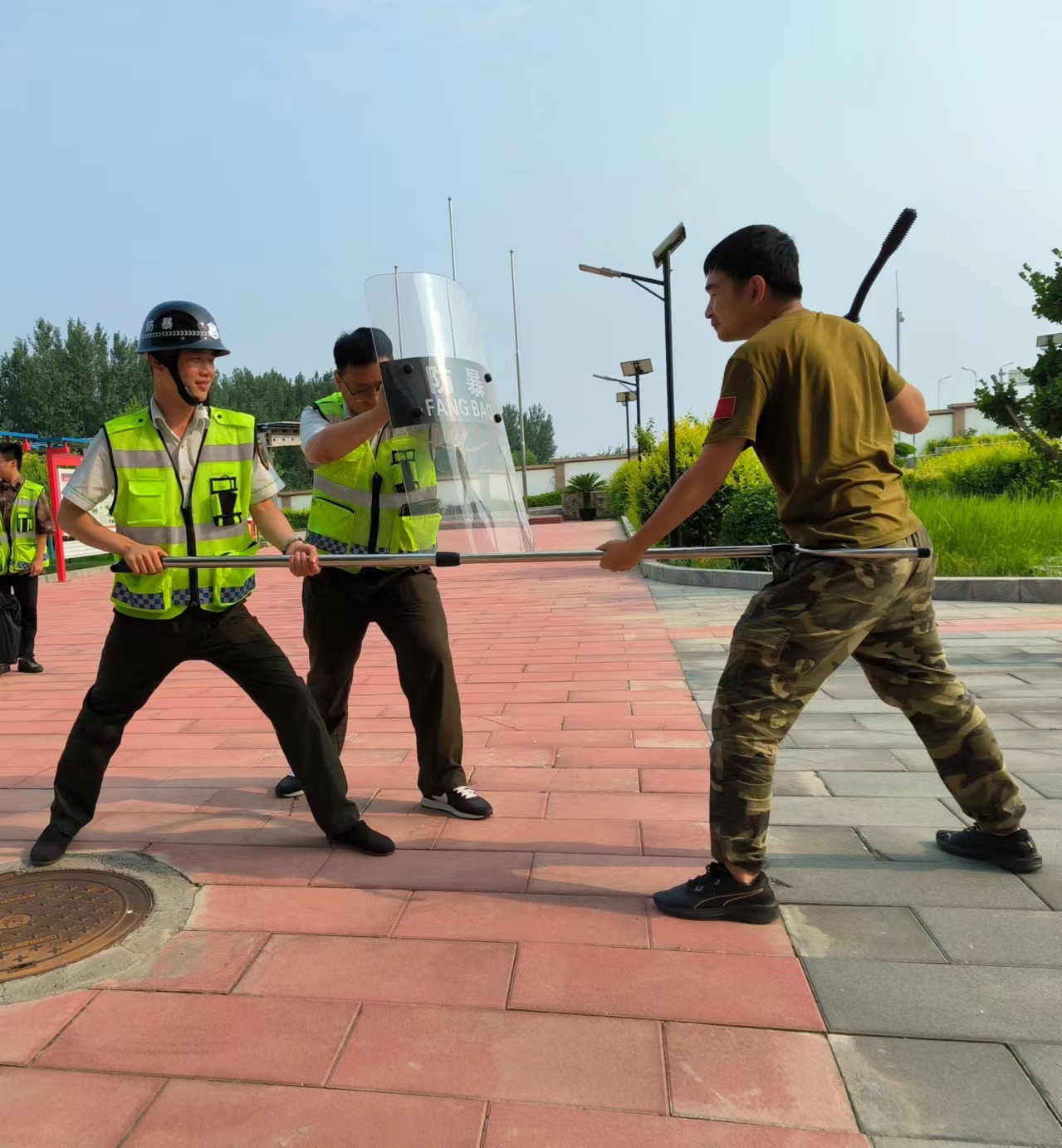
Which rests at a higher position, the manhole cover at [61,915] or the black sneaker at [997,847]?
the black sneaker at [997,847]

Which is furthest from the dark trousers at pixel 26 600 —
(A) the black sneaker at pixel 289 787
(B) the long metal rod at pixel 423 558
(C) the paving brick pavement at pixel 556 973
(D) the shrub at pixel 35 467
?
(D) the shrub at pixel 35 467

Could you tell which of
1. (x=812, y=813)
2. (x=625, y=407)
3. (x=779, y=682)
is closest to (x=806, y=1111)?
(x=779, y=682)

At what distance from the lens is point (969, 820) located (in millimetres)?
3266

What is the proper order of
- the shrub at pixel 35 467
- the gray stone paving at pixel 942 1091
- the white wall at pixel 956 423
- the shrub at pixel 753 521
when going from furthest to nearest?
the white wall at pixel 956 423, the shrub at pixel 35 467, the shrub at pixel 753 521, the gray stone paving at pixel 942 1091

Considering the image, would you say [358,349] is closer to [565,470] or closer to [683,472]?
[683,472]

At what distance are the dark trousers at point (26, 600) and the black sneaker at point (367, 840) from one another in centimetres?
517

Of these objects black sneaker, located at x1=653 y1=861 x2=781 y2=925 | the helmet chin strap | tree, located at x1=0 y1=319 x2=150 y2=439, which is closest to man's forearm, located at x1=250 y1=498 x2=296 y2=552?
the helmet chin strap

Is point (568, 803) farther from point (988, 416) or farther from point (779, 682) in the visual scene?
point (988, 416)

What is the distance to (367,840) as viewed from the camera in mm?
3100

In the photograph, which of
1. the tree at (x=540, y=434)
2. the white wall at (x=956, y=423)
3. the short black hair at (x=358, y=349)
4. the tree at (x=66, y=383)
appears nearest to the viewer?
the short black hair at (x=358, y=349)

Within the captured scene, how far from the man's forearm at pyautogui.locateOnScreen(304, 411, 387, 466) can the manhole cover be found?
1511mm

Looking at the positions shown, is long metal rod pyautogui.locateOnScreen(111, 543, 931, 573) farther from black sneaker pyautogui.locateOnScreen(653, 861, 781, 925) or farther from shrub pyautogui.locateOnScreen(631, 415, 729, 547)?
shrub pyautogui.locateOnScreen(631, 415, 729, 547)

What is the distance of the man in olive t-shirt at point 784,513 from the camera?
8.06ft

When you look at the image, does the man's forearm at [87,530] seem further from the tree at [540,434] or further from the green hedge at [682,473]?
the tree at [540,434]
